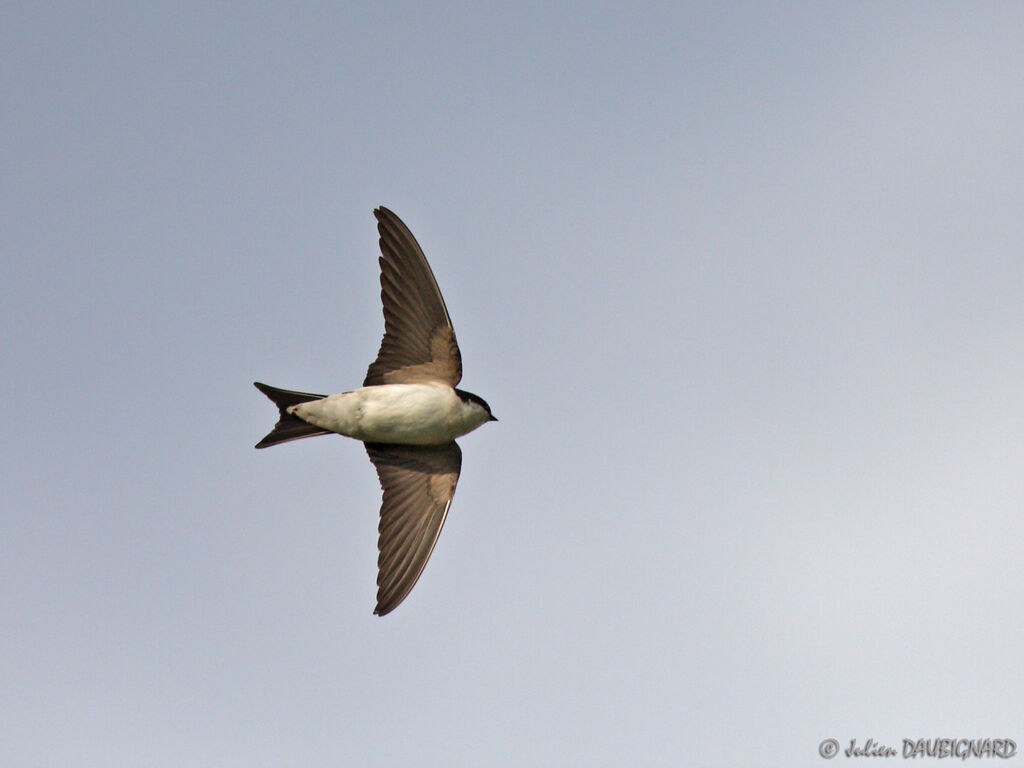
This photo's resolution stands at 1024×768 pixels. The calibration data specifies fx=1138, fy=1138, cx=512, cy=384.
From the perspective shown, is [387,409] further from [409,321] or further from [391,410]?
[409,321]

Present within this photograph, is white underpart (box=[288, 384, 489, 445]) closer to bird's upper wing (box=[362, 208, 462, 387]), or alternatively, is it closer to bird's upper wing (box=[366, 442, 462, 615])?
bird's upper wing (box=[362, 208, 462, 387])

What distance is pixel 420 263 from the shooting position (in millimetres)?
8789

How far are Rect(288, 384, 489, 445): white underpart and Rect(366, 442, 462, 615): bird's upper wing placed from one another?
0.38 m

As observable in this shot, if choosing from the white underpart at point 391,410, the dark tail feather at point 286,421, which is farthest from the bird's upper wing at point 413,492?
the dark tail feather at point 286,421

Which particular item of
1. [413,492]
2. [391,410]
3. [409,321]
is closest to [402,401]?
[391,410]

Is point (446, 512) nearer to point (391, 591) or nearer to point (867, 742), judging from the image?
point (391, 591)

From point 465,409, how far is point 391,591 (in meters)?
1.56

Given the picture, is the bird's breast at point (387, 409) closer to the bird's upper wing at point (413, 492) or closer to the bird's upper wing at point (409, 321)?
the bird's upper wing at point (409, 321)

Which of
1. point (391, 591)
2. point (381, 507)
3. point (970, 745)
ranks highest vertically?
point (381, 507)

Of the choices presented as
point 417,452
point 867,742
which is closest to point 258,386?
point 417,452

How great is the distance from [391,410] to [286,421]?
859mm

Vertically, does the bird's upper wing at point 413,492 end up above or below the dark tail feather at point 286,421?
below

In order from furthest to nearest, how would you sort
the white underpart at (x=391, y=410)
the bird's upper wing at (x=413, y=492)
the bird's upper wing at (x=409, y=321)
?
the bird's upper wing at (x=413, y=492) → the white underpart at (x=391, y=410) → the bird's upper wing at (x=409, y=321)

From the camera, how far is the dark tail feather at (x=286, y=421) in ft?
29.5
